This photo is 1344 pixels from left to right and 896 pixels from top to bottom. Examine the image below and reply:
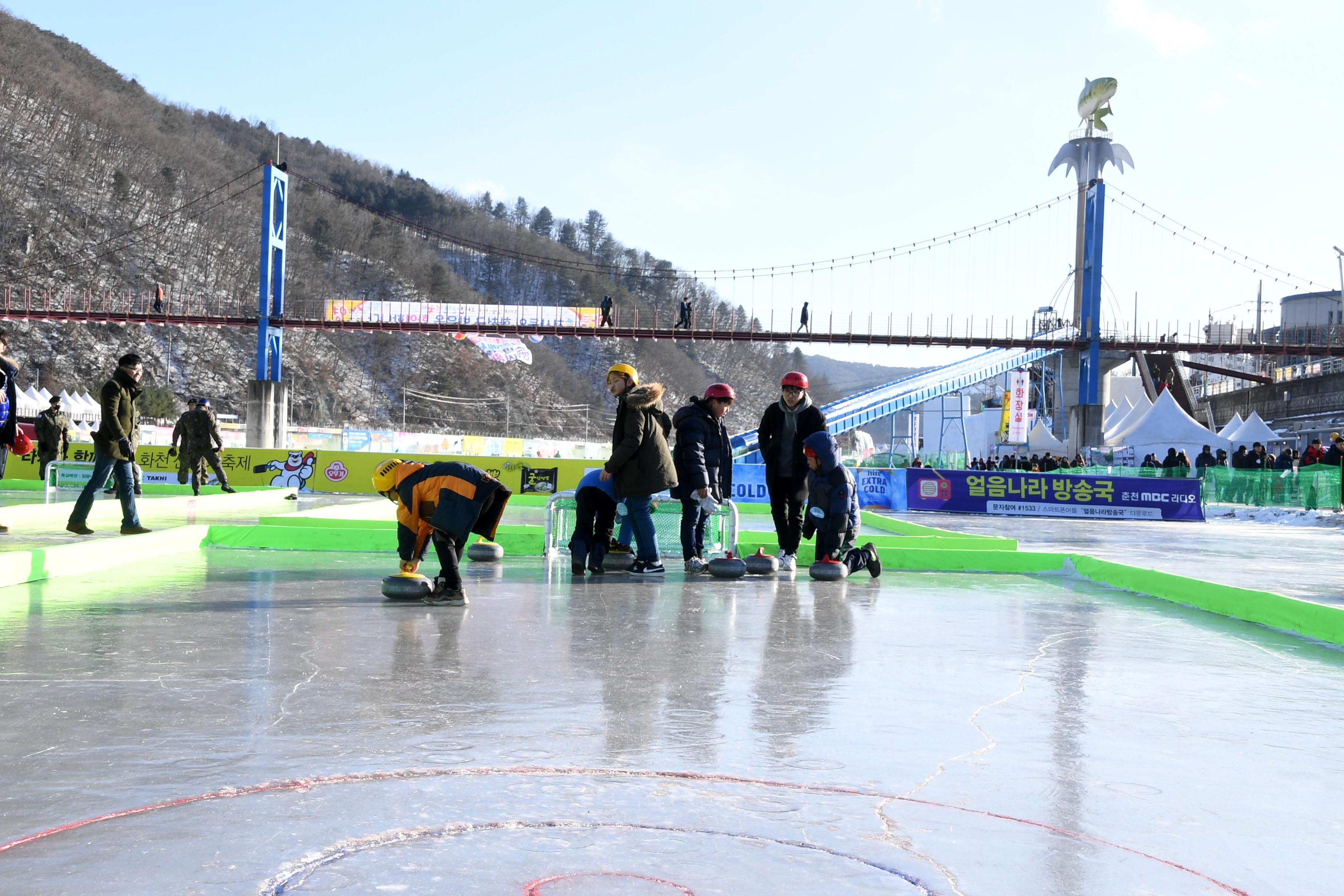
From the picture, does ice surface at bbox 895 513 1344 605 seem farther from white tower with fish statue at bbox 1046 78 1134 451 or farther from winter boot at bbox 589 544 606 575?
white tower with fish statue at bbox 1046 78 1134 451

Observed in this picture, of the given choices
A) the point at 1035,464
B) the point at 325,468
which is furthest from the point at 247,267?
the point at 1035,464

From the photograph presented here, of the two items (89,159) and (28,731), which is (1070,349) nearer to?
(28,731)

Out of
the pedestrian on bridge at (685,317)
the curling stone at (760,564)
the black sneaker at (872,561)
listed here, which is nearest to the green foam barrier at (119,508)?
the curling stone at (760,564)

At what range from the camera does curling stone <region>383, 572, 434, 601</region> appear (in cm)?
549

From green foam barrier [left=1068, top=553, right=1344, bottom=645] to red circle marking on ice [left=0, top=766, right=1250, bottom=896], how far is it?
3.52 metres

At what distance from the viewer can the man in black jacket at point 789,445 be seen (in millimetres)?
7430

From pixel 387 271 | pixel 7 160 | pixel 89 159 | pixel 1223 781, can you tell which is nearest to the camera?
pixel 1223 781

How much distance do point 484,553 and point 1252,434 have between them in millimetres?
27950

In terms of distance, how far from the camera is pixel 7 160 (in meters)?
60.4

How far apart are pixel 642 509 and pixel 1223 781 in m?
4.72

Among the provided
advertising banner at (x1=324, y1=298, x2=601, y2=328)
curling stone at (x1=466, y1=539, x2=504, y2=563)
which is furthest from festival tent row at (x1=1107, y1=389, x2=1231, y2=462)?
curling stone at (x1=466, y1=539, x2=504, y2=563)

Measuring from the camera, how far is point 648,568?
7168 millimetres

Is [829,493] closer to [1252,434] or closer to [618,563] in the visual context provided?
[618,563]

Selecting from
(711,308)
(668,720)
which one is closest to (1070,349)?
(668,720)
